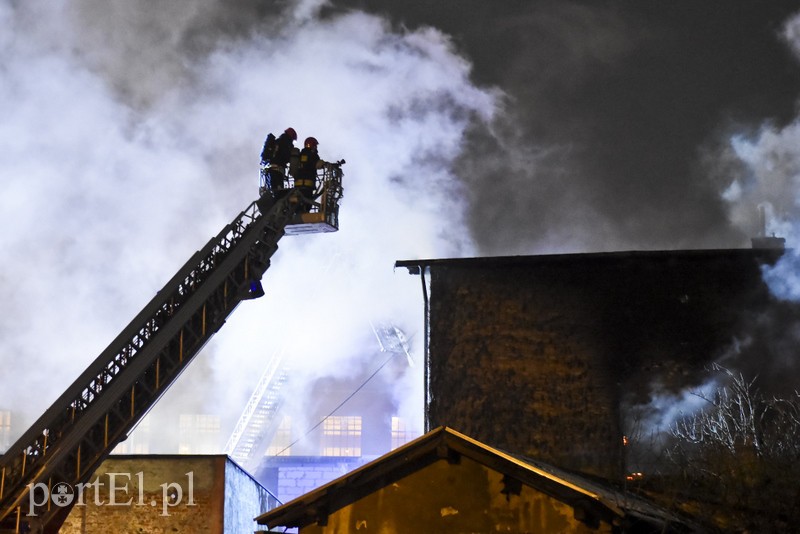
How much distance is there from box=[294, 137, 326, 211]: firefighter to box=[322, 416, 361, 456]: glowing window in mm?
61796

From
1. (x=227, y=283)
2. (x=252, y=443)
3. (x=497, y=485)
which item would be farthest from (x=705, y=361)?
(x=252, y=443)

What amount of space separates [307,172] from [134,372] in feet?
19.1

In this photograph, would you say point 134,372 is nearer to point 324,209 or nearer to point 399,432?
point 324,209

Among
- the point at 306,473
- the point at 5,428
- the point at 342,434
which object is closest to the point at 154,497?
the point at 306,473

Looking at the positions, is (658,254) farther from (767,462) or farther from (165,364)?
(165,364)

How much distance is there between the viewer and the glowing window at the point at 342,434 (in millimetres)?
78000

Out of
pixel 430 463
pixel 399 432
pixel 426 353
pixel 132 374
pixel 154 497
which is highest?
pixel 399 432

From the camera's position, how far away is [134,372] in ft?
46.6

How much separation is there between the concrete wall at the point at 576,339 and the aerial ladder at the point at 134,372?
3767mm

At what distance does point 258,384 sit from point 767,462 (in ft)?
199

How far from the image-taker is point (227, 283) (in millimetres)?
16031

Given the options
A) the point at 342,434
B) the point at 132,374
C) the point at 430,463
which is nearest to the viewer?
the point at 430,463

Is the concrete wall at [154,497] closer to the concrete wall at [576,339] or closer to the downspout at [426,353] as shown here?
the downspout at [426,353]

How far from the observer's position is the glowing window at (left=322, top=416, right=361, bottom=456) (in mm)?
78000
